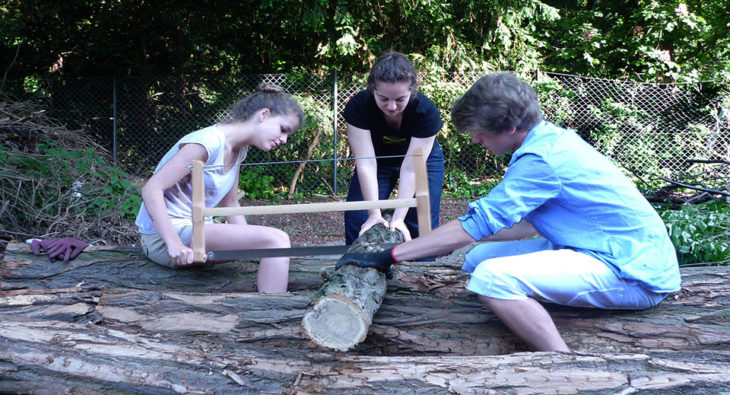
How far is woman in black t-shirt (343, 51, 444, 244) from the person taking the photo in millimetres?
3398

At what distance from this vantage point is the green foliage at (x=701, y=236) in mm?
4258

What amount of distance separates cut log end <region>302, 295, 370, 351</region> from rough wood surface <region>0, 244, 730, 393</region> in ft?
0.41

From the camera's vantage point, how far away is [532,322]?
2457mm

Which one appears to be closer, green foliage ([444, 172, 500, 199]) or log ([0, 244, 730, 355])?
log ([0, 244, 730, 355])

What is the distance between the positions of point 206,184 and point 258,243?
436mm

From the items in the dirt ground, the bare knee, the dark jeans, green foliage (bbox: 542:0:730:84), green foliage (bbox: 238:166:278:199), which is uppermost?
green foliage (bbox: 542:0:730:84)

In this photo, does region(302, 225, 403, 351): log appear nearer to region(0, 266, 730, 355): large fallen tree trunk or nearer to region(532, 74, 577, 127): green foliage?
region(0, 266, 730, 355): large fallen tree trunk

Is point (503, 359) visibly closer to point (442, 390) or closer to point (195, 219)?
point (442, 390)

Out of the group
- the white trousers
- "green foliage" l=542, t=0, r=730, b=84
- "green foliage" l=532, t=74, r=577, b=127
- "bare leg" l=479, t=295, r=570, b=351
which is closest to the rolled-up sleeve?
the white trousers

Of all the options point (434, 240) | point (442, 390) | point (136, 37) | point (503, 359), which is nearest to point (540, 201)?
point (434, 240)

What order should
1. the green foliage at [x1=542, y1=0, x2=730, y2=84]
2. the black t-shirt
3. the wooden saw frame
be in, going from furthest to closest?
the green foliage at [x1=542, y1=0, x2=730, y2=84], the black t-shirt, the wooden saw frame

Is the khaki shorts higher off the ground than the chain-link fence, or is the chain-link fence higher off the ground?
the chain-link fence

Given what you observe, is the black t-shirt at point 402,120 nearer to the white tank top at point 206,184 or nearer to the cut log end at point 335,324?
the white tank top at point 206,184

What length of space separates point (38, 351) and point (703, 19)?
12979mm
